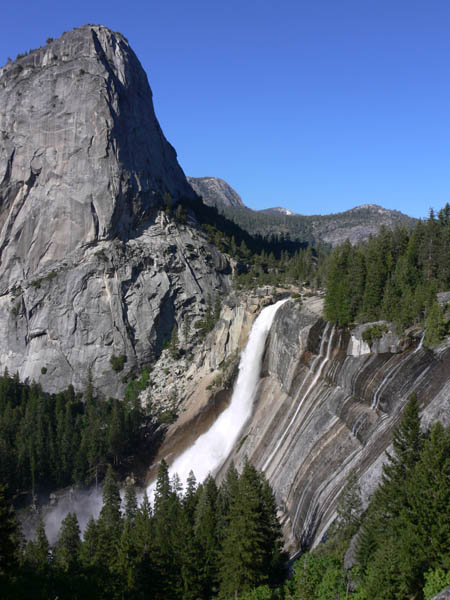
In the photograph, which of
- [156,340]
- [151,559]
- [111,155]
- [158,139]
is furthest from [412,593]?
[158,139]

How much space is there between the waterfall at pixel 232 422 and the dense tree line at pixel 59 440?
9931 mm

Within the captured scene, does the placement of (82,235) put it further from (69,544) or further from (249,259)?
(69,544)

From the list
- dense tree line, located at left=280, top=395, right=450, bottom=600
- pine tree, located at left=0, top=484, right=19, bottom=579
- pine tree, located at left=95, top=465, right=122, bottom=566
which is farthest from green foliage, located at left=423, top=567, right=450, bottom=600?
pine tree, located at left=95, top=465, right=122, bottom=566

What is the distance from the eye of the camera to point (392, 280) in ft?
176

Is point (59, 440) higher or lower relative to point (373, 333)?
lower

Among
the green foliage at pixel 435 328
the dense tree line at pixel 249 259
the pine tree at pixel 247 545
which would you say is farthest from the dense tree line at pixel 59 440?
the green foliage at pixel 435 328

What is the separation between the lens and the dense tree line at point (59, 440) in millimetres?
69500

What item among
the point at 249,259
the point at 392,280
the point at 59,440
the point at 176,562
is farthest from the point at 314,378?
the point at 249,259

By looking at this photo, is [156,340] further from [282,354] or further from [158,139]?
[158,139]

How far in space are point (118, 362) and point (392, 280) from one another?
5878 centimetres

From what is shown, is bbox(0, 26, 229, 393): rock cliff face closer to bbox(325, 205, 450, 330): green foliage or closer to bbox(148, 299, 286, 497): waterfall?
bbox(148, 299, 286, 497): waterfall

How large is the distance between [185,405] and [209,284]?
107ft

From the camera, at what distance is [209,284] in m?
103

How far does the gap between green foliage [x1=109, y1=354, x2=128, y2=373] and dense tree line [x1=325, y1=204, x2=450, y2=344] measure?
5018 centimetres
